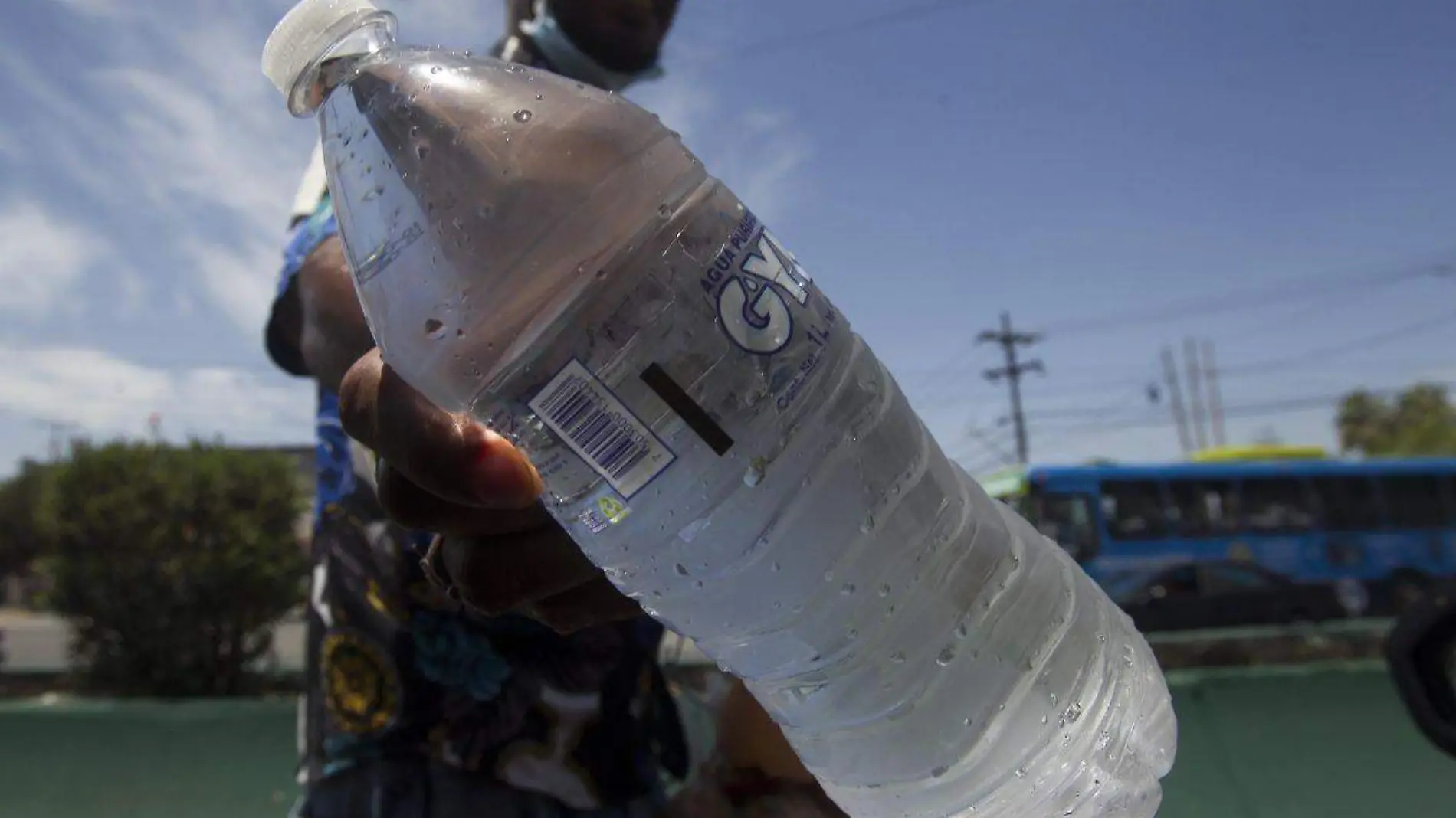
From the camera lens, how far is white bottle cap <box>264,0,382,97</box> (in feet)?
3.06

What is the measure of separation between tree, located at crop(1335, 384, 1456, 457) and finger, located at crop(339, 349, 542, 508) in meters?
35.8

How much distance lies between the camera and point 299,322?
53.5 inches

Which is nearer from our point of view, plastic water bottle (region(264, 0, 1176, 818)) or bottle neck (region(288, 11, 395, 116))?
plastic water bottle (region(264, 0, 1176, 818))

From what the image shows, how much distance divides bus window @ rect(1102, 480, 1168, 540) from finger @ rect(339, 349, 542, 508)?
15.2 metres

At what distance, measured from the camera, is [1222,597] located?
13.7m

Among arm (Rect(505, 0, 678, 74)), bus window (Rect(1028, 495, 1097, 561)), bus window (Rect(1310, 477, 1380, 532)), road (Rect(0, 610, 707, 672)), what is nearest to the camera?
arm (Rect(505, 0, 678, 74))

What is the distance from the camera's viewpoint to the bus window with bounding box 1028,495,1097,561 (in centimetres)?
1467

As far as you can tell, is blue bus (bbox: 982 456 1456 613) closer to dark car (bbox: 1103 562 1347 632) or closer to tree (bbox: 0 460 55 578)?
dark car (bbox: 1103 562 1347 632)

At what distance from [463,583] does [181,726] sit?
12.4 feet

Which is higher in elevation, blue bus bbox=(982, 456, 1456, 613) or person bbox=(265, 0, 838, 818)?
person bbox=(265, 0, 838, 818)

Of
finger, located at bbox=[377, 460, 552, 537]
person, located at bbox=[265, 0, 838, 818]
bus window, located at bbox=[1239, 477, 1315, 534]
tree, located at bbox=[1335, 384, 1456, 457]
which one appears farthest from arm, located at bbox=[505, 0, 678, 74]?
tree, located at bbox=[1335, 384, 1456, 457]

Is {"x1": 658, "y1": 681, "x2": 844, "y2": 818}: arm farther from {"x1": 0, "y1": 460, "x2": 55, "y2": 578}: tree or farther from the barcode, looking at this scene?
{"x1": 0, "y1": 460, "x2": 55, "y2": 578}: tree

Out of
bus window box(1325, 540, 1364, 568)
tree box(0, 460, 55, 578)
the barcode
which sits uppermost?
the barcode

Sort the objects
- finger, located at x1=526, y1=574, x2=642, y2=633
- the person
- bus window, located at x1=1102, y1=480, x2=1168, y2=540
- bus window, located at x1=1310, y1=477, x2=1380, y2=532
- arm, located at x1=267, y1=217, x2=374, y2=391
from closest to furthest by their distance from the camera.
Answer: finger, located at x1=526, y1=574, x2=642, y2=633, arm, located at x1=267, y1=217, x2=374, y2=391, the person, bus window, located at x1=1102, y1=480, x2=1168, y2=540, bus window, located at x1=1310, y1=477, x2=1380, y2=532
